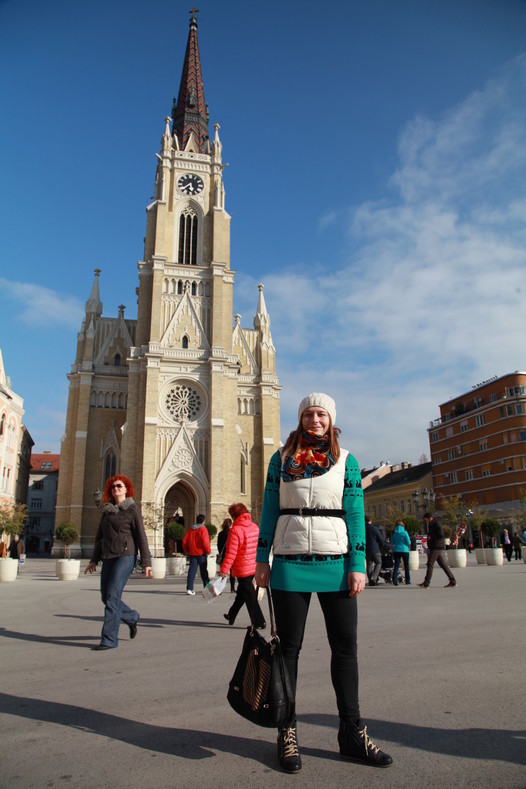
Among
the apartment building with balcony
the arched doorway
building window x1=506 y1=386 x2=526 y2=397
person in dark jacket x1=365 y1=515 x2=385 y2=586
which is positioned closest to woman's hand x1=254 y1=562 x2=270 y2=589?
person in dark jacket x1=365 y1=515 x2=385 y2=586

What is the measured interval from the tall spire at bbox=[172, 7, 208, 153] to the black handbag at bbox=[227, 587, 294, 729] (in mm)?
52547

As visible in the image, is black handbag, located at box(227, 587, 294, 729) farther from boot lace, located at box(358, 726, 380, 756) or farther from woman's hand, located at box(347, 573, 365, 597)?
woman's hand, located at box(347, 573, 365, 597)

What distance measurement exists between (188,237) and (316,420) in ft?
148

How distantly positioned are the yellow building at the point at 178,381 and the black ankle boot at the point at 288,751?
3239cm

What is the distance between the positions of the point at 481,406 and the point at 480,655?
5709 cm

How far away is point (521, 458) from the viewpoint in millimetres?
52438

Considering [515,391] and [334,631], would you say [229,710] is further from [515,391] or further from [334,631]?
[515,391]

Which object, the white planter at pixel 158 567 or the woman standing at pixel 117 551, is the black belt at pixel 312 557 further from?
the white planter at pixel 158 567

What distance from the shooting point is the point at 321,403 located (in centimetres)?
357

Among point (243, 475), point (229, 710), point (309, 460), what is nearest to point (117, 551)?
point (229, 710)

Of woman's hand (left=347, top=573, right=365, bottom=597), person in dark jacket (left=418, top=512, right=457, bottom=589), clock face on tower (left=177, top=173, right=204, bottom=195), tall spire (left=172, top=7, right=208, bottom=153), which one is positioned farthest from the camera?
tall spire (left=172, top=7, right=208, bottom=153)

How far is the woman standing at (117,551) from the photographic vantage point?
611cm

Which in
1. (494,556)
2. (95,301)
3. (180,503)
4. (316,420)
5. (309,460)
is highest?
(95,301)

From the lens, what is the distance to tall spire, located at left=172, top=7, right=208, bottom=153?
5125cm
